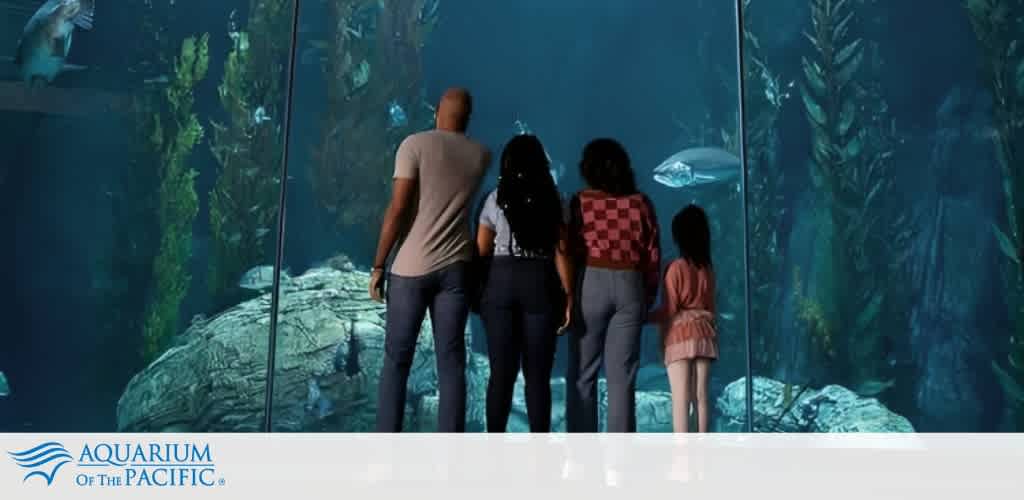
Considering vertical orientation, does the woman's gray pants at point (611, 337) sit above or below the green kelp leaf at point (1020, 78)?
below

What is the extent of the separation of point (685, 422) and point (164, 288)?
27.1 feet

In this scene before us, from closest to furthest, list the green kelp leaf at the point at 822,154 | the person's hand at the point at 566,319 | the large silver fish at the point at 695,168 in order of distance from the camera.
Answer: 1. the person's hand at the point at 566,319
2. the large silver fish at the point at 695,168
3. the green kelp leaf at the point at 822,154

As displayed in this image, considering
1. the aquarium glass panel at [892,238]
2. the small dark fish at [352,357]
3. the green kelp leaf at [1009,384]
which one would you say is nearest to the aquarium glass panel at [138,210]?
the small dark fish at [352,357]

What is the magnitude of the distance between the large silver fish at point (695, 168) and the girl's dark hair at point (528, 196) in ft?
21.5

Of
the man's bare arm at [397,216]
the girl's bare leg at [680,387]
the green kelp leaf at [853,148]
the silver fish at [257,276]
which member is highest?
the green kelp leaf at [853,148]

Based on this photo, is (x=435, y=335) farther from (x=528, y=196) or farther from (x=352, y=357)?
(x=352, y=357)

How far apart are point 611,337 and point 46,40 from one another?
280 inches

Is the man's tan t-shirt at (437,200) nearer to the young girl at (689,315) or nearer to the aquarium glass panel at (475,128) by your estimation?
the aquarium glass panel at (475,128)

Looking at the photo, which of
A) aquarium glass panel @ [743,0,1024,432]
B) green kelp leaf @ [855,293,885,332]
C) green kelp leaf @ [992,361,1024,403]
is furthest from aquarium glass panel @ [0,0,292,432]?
green kelp leaf @ [992,361,1024,403]

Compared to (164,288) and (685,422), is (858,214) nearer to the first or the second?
(164,288)

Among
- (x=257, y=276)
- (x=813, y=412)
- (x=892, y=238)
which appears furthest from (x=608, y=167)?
(x=892, y=238)

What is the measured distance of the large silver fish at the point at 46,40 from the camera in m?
9.18

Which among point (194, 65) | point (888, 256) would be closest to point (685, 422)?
point (888, 256)
